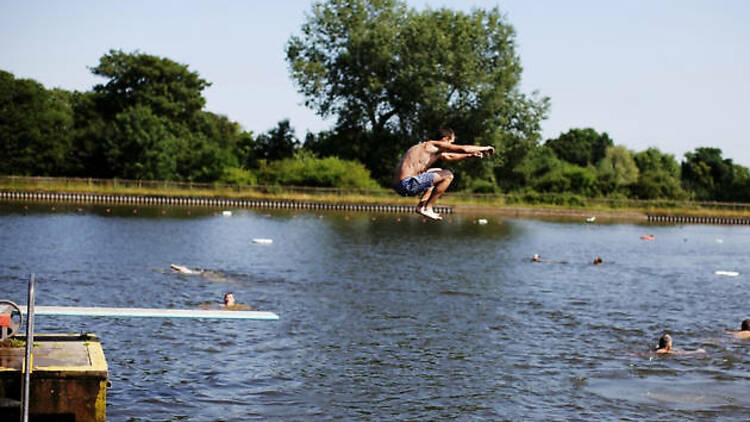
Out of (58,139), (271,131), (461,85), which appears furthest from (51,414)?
(271,131)

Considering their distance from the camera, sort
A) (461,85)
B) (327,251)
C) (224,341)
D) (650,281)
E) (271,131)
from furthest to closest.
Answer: (271,131) < (461,85) < (327,251) < (650,281) < (224,341)

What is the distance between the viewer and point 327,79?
112188 millimetres

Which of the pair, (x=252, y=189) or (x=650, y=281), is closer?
(x=650, y=281)

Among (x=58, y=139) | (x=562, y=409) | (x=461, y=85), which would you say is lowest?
(x=562, y=409)

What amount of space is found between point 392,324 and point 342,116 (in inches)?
3184

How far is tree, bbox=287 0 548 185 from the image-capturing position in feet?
335

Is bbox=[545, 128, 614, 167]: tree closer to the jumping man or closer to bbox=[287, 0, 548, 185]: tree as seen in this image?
bbox=[287, 0, 548, 185]: tree

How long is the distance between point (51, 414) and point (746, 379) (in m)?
19.6

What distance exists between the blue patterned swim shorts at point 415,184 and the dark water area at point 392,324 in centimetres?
749

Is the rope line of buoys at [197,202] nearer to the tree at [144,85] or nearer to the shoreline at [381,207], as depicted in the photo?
the shoreline at [381,207]

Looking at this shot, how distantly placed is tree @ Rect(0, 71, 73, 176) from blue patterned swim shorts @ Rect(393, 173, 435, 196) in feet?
312

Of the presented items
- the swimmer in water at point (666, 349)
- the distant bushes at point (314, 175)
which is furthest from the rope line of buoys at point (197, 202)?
the swimmer in water at point (666, 349)

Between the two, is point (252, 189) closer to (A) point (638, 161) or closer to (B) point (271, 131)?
(B) point (271, 131)

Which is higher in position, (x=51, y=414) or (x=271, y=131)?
(x=271, y=131)
